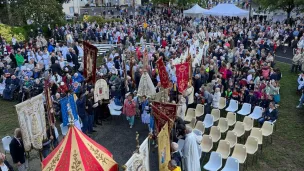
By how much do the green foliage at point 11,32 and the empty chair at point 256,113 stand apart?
2143cm

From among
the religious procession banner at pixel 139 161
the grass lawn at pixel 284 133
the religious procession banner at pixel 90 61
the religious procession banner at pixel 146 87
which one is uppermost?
the religious procession banner at pixel 90 61

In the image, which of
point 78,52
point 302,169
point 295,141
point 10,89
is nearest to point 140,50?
point 78,52

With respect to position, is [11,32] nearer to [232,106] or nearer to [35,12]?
[35,12]

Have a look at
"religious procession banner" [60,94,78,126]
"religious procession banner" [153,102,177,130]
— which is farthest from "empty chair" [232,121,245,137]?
"religious procession banner" [60,94,78,126]

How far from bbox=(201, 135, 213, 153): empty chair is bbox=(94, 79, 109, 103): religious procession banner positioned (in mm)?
4811

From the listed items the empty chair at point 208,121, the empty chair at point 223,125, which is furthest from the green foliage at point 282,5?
the empty chair at point 223,125

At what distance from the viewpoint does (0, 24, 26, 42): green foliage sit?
27.0 metres

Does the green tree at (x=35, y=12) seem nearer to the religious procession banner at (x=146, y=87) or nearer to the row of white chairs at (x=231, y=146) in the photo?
the religious procession banner at (x=146, y=87)

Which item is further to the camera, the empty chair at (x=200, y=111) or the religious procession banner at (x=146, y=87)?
the religious procession banner at (x=146, y=87)

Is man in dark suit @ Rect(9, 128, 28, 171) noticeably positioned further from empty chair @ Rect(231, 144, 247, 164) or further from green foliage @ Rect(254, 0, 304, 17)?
green foliage @ Rect(254, 0, 304, 17)

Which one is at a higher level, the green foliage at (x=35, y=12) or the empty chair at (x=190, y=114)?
the green foliage at (x=35, y=12)

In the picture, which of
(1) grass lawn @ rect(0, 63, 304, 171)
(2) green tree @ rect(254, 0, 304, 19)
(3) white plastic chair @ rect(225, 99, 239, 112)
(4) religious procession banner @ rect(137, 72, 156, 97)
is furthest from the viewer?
(2) green tree @ rect(254, 0, 304, 19)

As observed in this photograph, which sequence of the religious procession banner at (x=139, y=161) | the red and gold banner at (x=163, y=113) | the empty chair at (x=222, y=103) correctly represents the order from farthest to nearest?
1. the empty chair at (x=222, y=103)
2. the red and gold banner at (x=163, y=113)
3. the religious procession banner at (x=139, y=161)

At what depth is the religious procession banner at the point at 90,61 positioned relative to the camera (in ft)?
42.9
